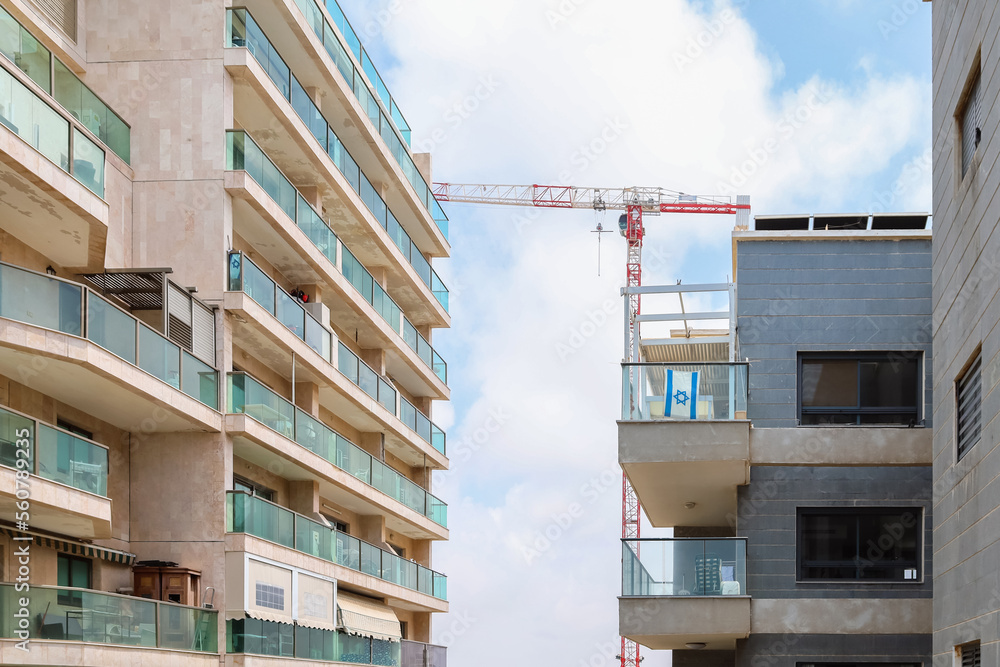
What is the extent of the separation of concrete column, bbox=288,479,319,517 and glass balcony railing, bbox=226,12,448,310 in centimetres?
901

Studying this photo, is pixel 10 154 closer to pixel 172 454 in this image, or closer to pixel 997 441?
pixel 172 454

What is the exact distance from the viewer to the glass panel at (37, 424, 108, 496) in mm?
19364

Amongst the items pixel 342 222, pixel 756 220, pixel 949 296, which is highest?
pixel 342 222

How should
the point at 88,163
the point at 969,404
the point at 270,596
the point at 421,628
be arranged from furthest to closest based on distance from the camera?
the point at 421,628, the point at 270,596, the point at 88,163, the point at 969,404

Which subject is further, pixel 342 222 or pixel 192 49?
pixel 342 222

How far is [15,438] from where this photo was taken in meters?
18.7

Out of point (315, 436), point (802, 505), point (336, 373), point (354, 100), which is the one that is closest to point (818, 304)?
point (802, 505)

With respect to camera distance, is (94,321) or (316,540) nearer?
(94,321)

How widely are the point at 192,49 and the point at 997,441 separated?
20.4 meters

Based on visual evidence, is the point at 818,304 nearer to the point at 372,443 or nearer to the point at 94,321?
the point at 94,321

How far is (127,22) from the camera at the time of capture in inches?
1080

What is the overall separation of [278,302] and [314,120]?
5955 mm

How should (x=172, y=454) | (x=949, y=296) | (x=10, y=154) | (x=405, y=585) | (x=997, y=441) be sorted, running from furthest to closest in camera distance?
(x=405, y=585), (x=172, y=454), (x=10, y=154), (x=949, y=296), (x=997, y=441)

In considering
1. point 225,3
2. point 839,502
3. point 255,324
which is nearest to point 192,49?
point 225,3
